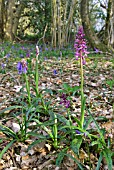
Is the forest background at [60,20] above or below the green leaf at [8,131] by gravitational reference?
above

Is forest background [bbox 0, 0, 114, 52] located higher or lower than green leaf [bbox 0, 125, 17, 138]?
higher

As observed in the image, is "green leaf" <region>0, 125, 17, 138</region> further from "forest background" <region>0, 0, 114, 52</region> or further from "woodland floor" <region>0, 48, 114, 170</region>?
"forest background" <region>0, 0, 114, 52</region>

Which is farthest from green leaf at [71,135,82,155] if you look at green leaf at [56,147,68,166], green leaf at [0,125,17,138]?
green leaf at [0,125,17,138]

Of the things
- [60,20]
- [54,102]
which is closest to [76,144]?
[54,102]

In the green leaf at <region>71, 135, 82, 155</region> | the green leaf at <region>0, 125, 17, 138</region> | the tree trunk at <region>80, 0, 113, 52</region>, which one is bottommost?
the green leaf at <region>71, 135, 82, 155</region>

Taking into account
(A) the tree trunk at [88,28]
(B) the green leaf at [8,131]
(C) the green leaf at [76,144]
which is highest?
(A) the tree trunk at [88,28]

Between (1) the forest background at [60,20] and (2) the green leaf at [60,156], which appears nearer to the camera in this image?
(2) the green leaf at [60,156]

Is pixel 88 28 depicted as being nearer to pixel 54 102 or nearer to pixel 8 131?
pixel 54 102

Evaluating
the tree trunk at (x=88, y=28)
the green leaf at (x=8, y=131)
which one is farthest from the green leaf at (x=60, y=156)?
the tree trunk at (x=88, y=28)

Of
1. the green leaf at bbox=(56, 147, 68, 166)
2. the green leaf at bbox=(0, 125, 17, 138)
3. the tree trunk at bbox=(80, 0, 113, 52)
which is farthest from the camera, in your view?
the tree trunk at bbox=(80, 0, 113, 52)

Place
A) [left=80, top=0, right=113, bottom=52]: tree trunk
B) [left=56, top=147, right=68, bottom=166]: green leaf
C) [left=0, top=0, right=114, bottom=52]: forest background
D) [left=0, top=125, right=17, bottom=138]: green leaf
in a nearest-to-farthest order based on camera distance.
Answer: [left=56, top=147, right=68, bottom=166]: green leaf < [left=0, top=125, right=17, bottom=138]: green leaf < [left=80, top=0, right=113, bottom=52]: tree trunk < [left=0, top=0, right=114, bottom=52]: forest background

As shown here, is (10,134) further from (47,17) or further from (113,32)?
(47,17)

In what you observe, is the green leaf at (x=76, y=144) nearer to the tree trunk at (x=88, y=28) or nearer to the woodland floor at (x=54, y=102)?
the woodland floor at (x=54, y=102)

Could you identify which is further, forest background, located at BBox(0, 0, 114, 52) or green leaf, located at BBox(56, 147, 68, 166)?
forest background, located at BBox(0, 0, 114, 52)
